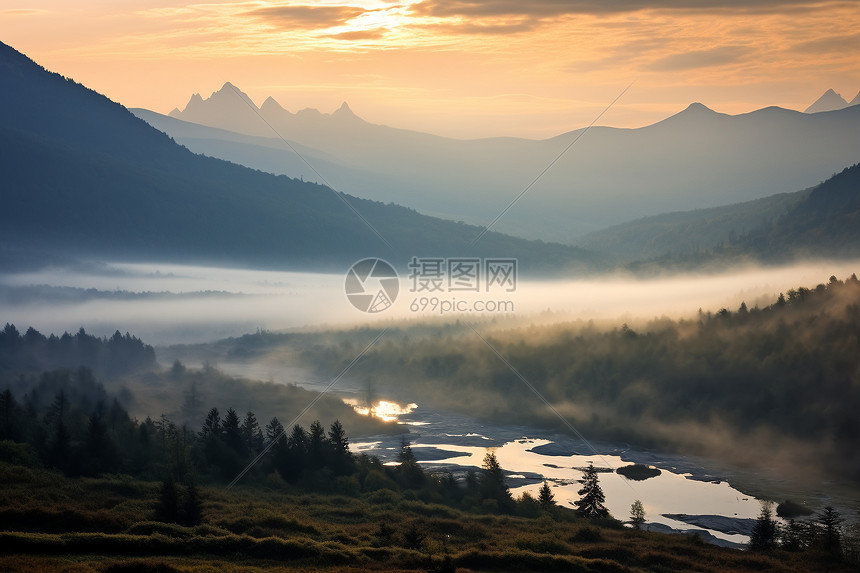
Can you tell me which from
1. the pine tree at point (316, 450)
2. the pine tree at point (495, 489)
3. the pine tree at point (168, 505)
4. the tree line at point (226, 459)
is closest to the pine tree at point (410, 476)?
the tree line at point (226, 459)

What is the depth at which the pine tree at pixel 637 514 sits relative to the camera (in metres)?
172

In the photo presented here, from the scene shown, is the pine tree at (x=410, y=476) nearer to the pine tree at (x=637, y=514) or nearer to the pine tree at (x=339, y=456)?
the pine tree at (x=339, y=456)

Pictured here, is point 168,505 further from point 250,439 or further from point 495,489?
point 495,489

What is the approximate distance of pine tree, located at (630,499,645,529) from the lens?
172 metres

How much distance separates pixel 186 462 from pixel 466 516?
48133 millimetres

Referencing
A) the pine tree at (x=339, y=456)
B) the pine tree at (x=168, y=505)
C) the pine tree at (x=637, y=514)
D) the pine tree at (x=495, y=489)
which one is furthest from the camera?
the pine tree at (x=637, y=514)

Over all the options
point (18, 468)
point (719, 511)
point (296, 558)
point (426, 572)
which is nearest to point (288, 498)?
point (18, 468)

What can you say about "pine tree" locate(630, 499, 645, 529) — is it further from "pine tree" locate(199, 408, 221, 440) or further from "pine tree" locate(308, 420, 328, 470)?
"pine tree" locate(199, 408, 221, 440)

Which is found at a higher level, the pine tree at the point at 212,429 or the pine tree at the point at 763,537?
the pine tree at the point at 212,429

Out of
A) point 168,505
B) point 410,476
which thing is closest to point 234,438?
point 410,476

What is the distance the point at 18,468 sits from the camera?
132 m

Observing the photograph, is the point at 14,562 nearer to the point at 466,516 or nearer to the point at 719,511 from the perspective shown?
the point at 466,516

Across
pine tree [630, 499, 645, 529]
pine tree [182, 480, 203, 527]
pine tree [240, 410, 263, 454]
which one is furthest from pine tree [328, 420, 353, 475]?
pine tree [182, 480, 203, 527]

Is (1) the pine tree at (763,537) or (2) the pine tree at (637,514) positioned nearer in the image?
(1) the pine tree at (763,537)
